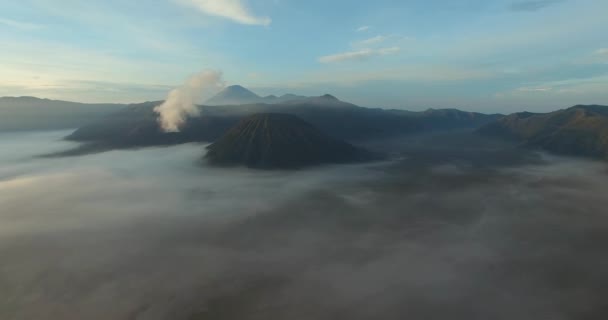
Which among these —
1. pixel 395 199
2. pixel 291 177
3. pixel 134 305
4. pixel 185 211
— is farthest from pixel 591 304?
pixel 291 177

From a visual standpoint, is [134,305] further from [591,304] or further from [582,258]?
[582,258]

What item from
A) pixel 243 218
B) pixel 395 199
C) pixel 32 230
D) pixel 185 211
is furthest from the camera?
pixel 395 199

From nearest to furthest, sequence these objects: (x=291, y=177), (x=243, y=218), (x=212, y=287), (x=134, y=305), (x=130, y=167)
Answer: (x=134, y=305)
(x=212, y=287)
(x=243, y=218)
(x=291, y=177)
(x=130, y=167)

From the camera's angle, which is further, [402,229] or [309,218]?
[309,218]

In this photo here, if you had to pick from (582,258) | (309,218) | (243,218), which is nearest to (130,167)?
(243,218)

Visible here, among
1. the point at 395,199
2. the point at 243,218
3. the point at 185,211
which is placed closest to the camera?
the point at 243,218

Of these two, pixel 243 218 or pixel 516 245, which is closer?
pixel 516 245

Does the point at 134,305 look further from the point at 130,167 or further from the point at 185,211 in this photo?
the point at 130,167
